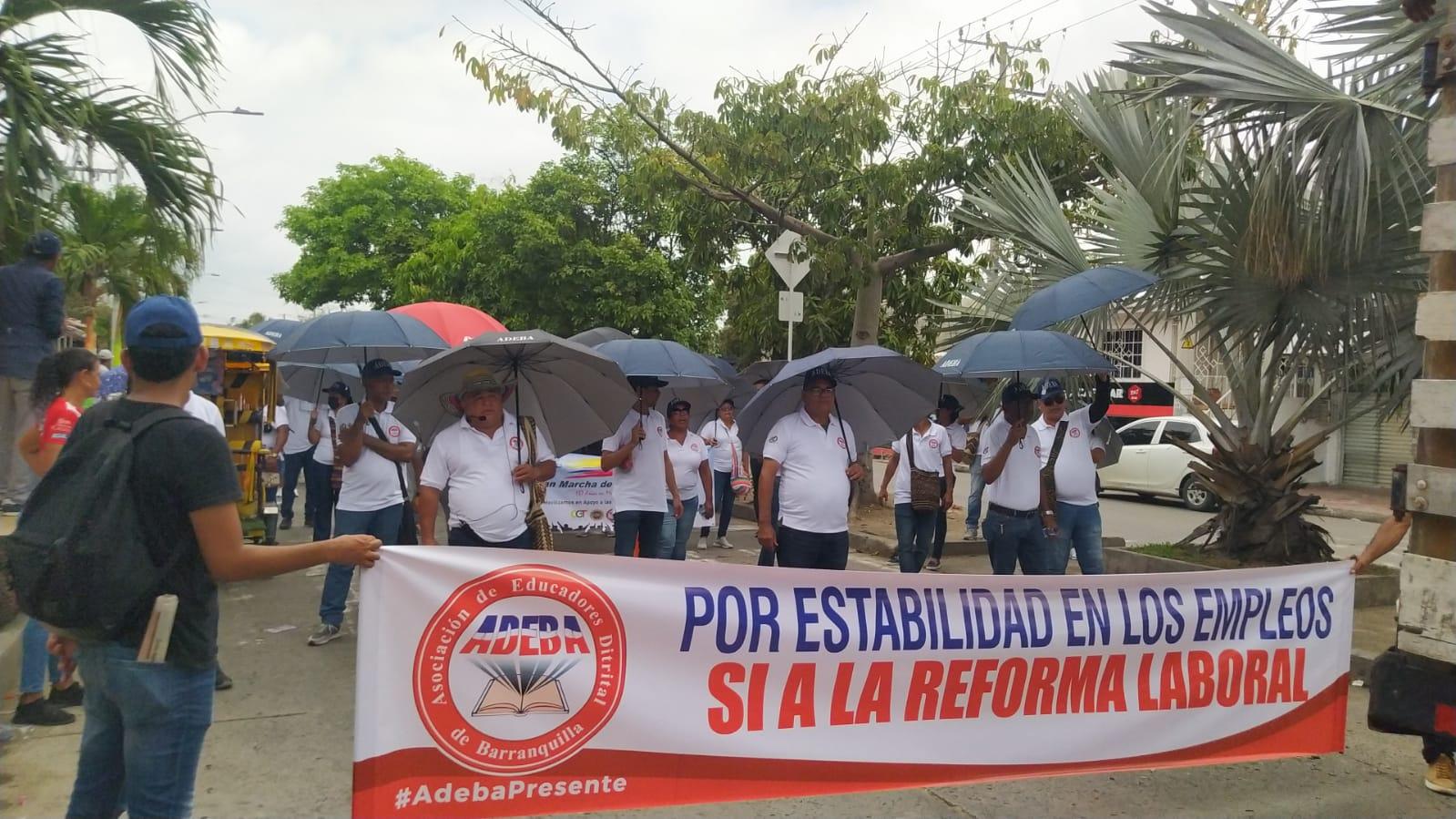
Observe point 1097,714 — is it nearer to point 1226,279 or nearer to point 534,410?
point 534,410

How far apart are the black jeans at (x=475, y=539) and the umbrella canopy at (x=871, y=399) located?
1.67m

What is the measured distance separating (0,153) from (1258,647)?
6.65m

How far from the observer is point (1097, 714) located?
4.57 m

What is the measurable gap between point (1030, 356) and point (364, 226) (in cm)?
3856

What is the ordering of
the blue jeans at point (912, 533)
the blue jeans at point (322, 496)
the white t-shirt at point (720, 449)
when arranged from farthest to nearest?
1. the white t-shirt at point (720, 449)
2. the blue jeans at point (912, 533)
3. the blue jeans at point (322, 496)

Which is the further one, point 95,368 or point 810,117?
point 810,117

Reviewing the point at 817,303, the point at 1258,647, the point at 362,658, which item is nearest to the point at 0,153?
the point at 362,658

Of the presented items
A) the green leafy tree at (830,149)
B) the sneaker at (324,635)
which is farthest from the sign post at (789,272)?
the sneaker at (324,635)

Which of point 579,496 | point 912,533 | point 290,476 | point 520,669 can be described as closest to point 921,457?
point 912,533

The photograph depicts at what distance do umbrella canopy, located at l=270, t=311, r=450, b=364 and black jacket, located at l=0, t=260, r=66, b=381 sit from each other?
4.36 feet

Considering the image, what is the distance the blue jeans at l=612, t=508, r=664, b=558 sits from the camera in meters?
7.75

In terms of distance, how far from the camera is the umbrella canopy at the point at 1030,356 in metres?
7.30

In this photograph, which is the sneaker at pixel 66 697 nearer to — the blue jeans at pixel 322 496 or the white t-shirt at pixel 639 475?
the blue jeans at pixel 322 496

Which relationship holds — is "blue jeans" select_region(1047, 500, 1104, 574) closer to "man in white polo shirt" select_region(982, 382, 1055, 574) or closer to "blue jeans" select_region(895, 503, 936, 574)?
"man in white polo shirt" select_region(982, 382, 1055, 574)
